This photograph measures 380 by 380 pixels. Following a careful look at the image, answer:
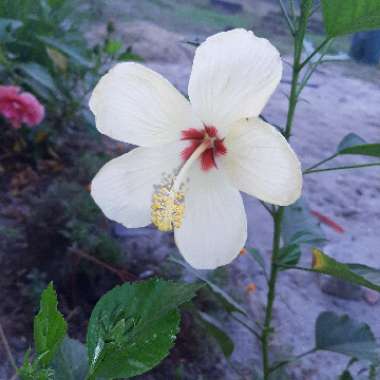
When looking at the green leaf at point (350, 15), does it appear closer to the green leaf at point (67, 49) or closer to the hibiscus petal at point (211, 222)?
the hibiscus petal at point (211, 222)

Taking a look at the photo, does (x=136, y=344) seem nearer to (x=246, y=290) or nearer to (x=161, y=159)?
(x=161, y=159)

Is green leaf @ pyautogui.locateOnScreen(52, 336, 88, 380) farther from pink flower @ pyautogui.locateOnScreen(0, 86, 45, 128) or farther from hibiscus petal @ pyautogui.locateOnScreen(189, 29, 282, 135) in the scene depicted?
pink flower @ pyautogui.locateOnScreen(0, 86, 45, 128)

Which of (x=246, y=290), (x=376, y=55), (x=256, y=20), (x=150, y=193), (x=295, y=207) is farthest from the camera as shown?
(x=256, y=20)

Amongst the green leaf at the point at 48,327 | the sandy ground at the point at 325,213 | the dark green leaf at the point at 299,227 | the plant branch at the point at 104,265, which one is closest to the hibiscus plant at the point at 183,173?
the green leaf at the point at 48,327

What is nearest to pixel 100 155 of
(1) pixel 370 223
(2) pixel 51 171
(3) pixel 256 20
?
(2) pixel 51 171

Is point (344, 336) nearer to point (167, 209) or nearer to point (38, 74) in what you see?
point (167, 209)
